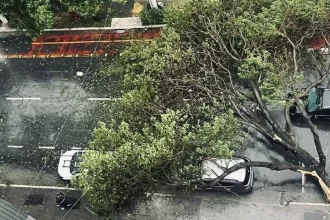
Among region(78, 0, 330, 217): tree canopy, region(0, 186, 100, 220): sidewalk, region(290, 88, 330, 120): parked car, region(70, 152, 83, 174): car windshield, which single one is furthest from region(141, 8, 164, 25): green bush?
region(0, 186, 100, 220): sidewalk

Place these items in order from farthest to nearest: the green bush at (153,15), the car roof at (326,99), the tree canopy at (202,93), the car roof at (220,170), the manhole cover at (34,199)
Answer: the green bush at (153,15)
the manhole cover at (34,199)
the car roof at (326,99)
the car roof at (220,170)
the tree canopy at (202,93)

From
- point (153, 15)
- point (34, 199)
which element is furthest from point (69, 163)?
point (153, 15)

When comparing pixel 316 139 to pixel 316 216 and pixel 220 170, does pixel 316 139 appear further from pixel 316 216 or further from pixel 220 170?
pixel 220 170

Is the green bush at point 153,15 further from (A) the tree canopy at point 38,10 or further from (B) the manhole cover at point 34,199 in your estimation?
(B) the manhole cover at point 34,199

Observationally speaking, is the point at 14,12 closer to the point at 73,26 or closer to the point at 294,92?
the point at 73,26

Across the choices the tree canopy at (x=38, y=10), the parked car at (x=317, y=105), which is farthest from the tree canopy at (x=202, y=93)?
the tree canopy at (x=38, y=10)

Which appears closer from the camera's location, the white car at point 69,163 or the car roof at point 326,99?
the car roof at point 326,99

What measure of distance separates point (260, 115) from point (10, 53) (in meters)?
17.6

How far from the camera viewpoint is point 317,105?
2714cm

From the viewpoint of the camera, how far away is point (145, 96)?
25.4 m

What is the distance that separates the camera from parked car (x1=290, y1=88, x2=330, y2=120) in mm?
27008

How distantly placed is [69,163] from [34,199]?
2.86 m

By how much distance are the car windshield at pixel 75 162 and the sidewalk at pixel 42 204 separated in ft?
4.17

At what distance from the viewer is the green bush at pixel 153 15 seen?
106 feet
